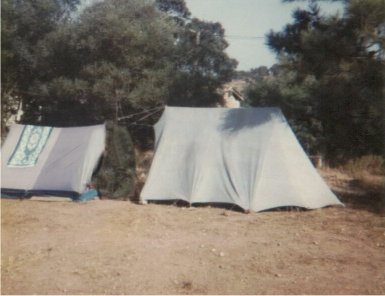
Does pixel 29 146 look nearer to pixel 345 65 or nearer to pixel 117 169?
pixel 117 169

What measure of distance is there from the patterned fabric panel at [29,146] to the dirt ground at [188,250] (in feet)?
5.05

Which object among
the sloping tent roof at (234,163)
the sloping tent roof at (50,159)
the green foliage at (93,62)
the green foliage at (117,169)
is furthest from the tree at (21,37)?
the sloping tent roof at (234,163)

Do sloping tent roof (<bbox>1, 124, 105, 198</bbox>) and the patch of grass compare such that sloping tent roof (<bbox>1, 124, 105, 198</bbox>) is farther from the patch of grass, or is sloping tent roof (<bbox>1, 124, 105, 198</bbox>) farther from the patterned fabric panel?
the patch of grass

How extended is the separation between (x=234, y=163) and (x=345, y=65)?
3.04m

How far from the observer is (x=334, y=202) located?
9039 millimetres

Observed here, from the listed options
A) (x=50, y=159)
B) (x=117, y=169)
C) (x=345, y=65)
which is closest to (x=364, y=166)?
(x=345, y=65)

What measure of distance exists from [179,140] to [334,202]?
3.64 metres

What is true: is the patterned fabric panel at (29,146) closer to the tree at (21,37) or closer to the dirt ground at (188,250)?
the dirt ground at (188,250)

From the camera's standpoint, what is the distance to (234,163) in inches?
373

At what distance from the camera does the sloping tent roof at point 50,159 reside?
32.8 feet

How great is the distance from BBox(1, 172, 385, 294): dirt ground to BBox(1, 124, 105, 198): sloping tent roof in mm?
838

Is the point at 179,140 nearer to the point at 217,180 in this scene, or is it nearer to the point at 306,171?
the point at 217,180

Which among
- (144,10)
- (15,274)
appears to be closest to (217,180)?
(15,274)

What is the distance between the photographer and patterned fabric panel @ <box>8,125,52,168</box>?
412 inches
